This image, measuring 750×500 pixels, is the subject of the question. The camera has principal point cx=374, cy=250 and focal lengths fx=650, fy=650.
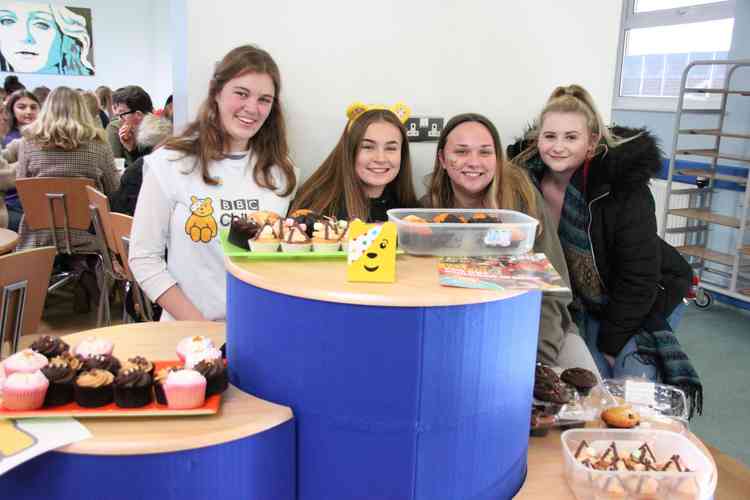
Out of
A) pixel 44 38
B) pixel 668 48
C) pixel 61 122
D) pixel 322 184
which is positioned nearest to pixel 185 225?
pixel 322 184

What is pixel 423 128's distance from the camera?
108 inches

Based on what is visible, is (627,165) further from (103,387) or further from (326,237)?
(103,387)

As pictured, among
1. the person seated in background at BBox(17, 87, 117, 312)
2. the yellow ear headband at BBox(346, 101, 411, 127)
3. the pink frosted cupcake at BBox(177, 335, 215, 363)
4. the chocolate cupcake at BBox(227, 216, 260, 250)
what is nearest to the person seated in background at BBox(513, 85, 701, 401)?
the yellow ear headband at BBox(346, 101, 411, 127)

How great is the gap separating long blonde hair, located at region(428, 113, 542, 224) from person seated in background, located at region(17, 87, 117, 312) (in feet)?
9.43

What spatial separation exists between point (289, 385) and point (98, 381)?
1.20 ft

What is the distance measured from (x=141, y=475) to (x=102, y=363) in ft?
0.89

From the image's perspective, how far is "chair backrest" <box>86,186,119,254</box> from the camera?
3.43 metres

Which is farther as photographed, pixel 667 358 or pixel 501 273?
pixel 667 358

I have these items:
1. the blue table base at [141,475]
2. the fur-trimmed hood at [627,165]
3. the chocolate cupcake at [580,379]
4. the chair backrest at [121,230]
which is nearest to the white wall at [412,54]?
the fur-trimmed hood at [627,165]

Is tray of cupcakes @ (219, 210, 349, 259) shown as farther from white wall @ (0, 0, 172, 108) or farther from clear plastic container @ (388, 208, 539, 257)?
white wall @ (0, 0, 172, 108)

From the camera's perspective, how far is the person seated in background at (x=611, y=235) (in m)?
2.46

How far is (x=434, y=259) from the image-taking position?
147cm

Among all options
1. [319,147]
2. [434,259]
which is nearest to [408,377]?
[434,259]

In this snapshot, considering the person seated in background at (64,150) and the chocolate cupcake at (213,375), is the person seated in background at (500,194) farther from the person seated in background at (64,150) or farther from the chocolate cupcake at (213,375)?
the person seated in background at (64,150)
